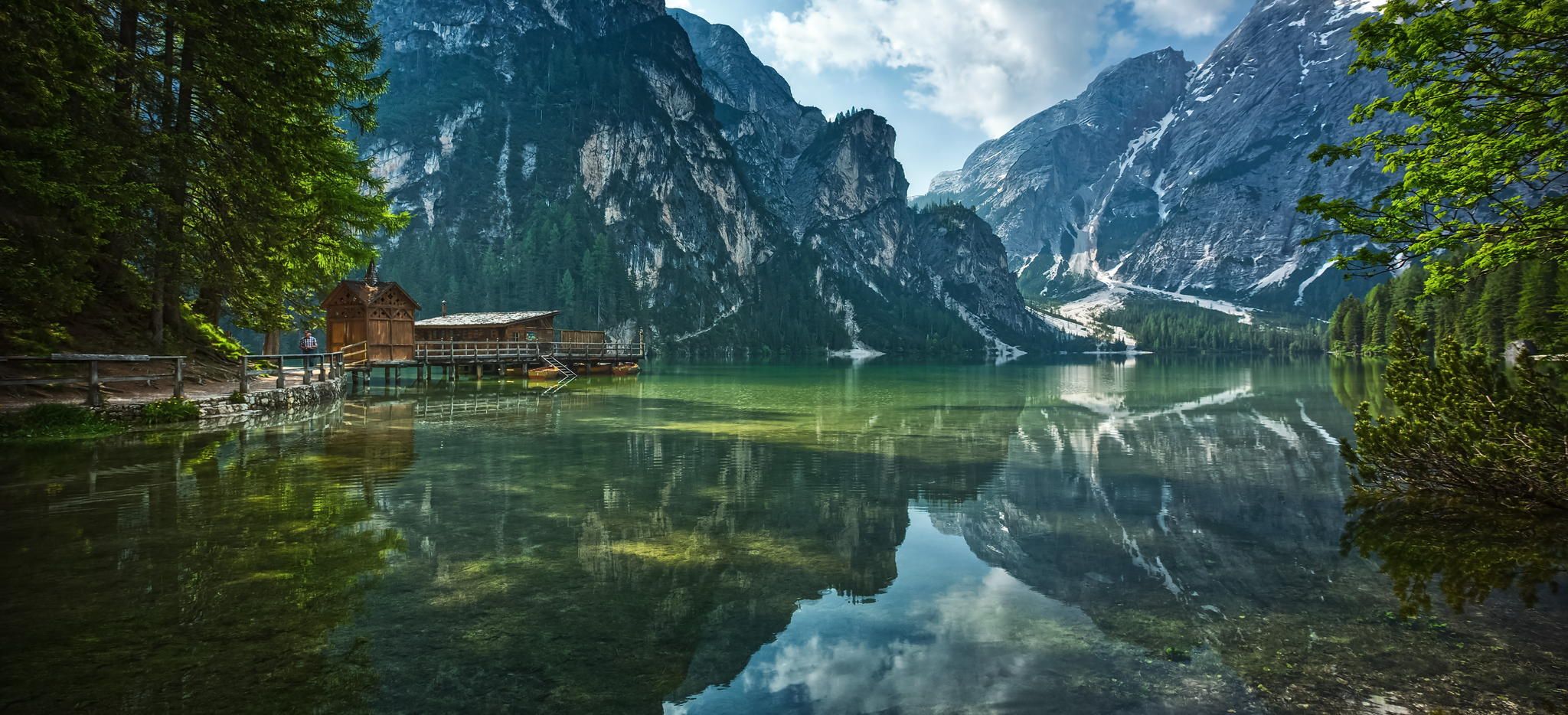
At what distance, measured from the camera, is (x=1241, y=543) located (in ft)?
35.9

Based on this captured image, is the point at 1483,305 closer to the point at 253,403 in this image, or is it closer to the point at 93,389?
Answer: the point at 253,403

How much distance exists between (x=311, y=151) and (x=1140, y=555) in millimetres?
28584

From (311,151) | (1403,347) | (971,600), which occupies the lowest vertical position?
(971,600)

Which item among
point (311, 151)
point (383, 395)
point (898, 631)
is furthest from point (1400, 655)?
point (383, 395)

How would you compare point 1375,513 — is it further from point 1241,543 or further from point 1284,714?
point 1284,714

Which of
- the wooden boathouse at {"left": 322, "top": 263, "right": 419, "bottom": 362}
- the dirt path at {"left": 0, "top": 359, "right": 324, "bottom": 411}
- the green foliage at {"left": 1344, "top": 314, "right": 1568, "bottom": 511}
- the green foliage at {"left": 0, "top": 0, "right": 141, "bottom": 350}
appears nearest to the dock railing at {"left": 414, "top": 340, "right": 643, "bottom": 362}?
the wooden boathouse at {"left": 322, "top": 263, "right": 419, "bottom": 362}

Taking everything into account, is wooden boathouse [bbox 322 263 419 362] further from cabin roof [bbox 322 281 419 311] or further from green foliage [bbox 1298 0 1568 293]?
green foliage [bbox 1298 0 1568 293]

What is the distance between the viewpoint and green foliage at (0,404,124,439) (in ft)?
56.1

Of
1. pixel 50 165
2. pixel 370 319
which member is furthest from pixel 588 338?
pixel 50 165

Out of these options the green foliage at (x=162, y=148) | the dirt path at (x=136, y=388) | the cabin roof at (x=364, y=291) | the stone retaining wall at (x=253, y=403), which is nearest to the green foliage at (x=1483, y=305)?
the green foliage at (x=162, y=148)

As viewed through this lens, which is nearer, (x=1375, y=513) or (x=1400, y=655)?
(x=1400, y=655)

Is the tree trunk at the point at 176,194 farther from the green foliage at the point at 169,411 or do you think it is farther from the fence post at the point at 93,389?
the fence post at the point at 93,389

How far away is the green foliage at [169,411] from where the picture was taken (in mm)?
19891

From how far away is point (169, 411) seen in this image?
67.2ft
